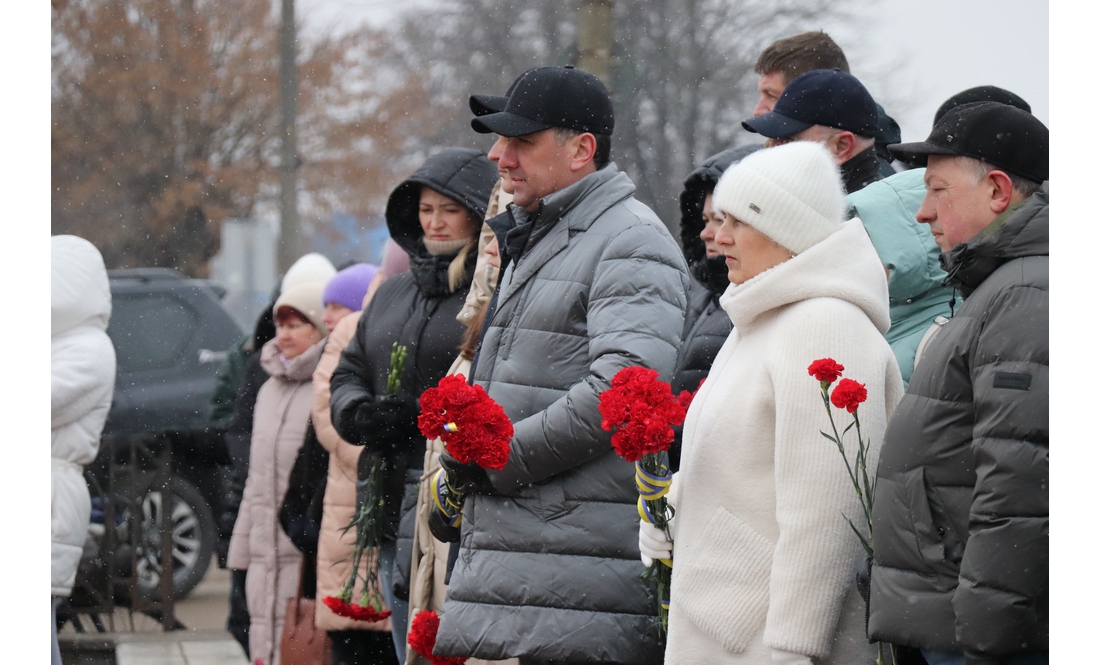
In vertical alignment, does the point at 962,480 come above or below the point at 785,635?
above

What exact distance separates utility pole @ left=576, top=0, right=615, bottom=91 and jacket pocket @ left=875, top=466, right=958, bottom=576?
5.17 meters

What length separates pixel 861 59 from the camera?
893 centimetres

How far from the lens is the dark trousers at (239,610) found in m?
6.19

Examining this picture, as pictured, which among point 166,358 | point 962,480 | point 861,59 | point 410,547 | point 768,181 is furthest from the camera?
point 166,358

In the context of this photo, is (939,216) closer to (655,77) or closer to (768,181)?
(768,181)

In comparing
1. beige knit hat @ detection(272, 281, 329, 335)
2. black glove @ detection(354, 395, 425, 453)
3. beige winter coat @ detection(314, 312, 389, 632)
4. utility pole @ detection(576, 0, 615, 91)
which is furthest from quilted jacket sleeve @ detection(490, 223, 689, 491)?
utility pole @ detection(576, 0, 615, 91)

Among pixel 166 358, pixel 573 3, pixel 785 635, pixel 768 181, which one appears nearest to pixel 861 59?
pixel 573 3

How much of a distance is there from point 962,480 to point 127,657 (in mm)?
5597

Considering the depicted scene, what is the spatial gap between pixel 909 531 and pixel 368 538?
8.75 feet

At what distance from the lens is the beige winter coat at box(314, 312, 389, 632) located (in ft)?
17.5

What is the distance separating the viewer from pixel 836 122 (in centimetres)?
396

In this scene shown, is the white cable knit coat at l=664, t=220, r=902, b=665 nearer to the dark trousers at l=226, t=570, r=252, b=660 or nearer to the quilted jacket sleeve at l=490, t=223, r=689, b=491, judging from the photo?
the quilted jacket sleeve at l=490, t=223, r=689, b=491

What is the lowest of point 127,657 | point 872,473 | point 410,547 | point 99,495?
point 127,657

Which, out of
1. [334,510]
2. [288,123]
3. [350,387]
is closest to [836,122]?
[350,387]
